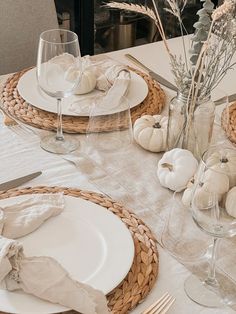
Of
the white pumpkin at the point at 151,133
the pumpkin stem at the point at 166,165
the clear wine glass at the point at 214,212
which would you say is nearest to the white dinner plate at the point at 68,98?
the white pumpkin at the point at 151,133

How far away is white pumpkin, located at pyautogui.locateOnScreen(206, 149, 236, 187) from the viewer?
0.82 m

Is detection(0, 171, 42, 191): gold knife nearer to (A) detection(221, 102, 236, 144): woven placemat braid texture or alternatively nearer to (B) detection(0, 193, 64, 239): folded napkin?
(B) detection(0, 193, 64, 239): folded napkin

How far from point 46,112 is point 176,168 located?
366 millimetres

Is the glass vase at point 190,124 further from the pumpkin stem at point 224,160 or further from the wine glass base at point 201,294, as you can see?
the wine glass base at point 201,294

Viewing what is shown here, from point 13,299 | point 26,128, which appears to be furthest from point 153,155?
point 13,299

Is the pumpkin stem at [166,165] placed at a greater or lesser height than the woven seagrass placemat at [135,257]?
greater

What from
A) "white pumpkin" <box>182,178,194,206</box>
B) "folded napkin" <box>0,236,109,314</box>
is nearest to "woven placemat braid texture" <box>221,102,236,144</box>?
"white pumpkin" <box>182,178,194,206</box>

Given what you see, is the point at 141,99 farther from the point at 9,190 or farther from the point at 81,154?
the point at 9,190

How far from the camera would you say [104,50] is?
108 inches

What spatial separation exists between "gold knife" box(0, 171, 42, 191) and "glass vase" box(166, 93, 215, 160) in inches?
10.3

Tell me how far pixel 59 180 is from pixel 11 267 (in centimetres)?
32

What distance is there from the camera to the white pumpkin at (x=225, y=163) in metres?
0.82

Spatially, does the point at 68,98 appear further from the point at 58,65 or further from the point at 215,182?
the point at 215,182

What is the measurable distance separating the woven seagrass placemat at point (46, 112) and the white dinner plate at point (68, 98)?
12 millimetres
